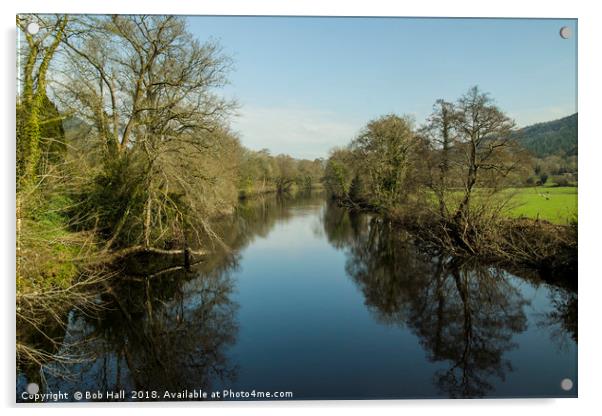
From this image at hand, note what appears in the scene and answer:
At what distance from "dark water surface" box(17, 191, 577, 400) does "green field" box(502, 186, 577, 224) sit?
67.5 inches

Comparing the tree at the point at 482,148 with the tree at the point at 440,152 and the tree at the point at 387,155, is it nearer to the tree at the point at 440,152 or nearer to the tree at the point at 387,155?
the tree at the point at 440,152

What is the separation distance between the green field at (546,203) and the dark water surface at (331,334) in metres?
1.71

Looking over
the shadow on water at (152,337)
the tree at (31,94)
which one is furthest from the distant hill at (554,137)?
the tree at (31,94)

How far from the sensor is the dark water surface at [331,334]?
516 centimetres

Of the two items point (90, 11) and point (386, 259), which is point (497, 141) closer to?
point (386, 259)

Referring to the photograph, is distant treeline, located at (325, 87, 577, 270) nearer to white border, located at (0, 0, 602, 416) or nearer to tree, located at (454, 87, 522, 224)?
tree, located at (454, 87, 522, 224)

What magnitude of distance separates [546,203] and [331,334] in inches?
218

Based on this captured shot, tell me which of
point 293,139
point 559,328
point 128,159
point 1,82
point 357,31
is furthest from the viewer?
point 128,159

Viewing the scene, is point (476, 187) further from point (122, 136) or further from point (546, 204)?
point (122, 136)

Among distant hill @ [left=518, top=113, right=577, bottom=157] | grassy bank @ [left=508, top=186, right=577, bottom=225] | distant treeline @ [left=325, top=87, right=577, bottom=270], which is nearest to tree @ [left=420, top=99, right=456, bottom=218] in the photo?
distant treeline @ [left=325, top=87, right=577, bottom=270]

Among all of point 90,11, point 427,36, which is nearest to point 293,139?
point 427,36

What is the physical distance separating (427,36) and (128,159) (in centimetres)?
853

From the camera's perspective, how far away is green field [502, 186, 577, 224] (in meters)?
6.00

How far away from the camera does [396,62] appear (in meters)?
6.38
